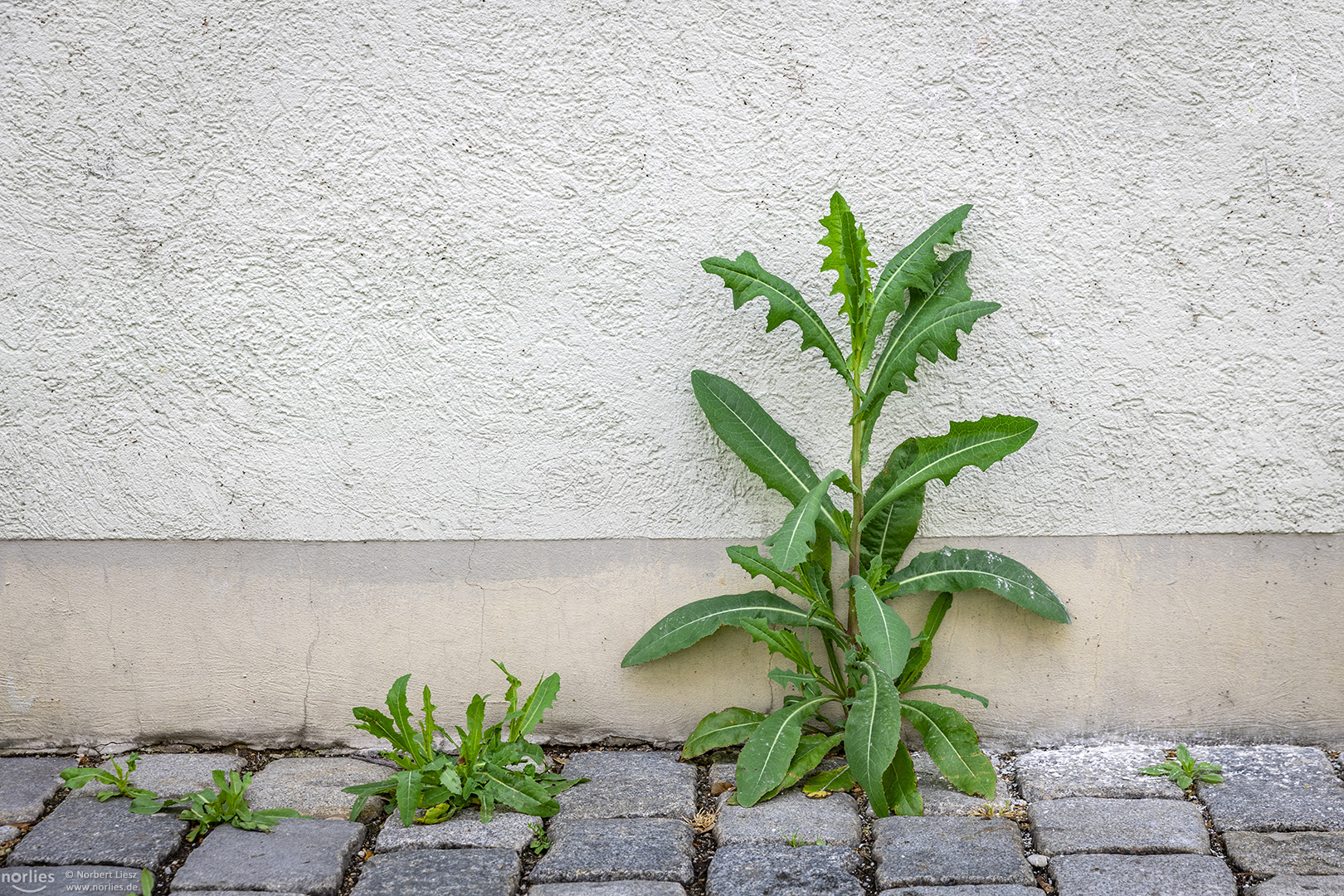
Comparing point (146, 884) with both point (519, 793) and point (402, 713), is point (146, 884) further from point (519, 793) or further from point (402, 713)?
point (519, 793)

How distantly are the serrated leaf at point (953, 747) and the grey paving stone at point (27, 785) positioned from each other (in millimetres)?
2547

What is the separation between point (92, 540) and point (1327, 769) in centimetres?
392

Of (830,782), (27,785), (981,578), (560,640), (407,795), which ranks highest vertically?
(981,578)

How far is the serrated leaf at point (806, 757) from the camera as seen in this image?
2.72m

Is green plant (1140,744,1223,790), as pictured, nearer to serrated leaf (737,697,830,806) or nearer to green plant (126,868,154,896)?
serrated leaf (737,697,830,806)

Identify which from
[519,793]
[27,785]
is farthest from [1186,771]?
[27,785]

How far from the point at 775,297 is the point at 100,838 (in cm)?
237

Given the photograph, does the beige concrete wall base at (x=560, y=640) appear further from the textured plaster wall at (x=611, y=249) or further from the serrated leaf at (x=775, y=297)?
the serrated leaf at (x=775, y=297)

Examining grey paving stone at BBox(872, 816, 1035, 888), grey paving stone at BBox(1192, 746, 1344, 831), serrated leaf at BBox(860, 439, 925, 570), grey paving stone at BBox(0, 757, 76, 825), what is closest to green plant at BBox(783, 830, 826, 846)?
grey paving stone at BBox(872, 816, 1035, 888)

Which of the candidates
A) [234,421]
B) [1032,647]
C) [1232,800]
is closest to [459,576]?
[234,421]

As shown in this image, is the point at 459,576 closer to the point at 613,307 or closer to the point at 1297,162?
the point at 613,307

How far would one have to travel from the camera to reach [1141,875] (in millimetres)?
2291

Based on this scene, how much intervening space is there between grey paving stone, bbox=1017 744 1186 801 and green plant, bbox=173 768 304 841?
2.15 metres

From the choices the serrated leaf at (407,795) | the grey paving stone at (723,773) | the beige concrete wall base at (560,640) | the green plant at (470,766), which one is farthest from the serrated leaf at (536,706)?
the grey paving stone at (723,773)
